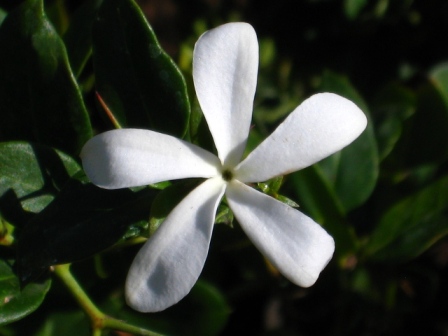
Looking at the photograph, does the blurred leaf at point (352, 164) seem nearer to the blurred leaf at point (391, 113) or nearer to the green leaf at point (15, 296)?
the blurred leaf at point (391, 113)

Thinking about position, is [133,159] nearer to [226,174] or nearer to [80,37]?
[226,174]

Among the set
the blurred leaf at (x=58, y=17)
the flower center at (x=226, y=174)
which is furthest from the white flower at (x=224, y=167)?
the blurred leaf at (x=58, y=17)

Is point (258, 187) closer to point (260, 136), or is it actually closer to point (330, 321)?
point (260, 136)

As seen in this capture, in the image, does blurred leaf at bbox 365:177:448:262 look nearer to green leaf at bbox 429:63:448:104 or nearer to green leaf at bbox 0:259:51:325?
green leaf at bbox 429:63:448:104

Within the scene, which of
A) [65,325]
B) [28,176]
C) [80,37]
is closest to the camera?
[28,176]

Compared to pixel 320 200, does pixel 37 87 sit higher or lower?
higher

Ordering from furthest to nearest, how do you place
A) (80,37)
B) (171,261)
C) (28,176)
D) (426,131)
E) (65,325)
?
1. (426,131)
2. (65,325)
3. (80,37)
4. (28,176)
5. (171,261)

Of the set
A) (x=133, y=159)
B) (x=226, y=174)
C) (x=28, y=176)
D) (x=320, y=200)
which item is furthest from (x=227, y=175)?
(x=320, y=200)

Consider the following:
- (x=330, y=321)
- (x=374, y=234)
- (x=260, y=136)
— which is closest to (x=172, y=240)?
(x=260, y=136)
